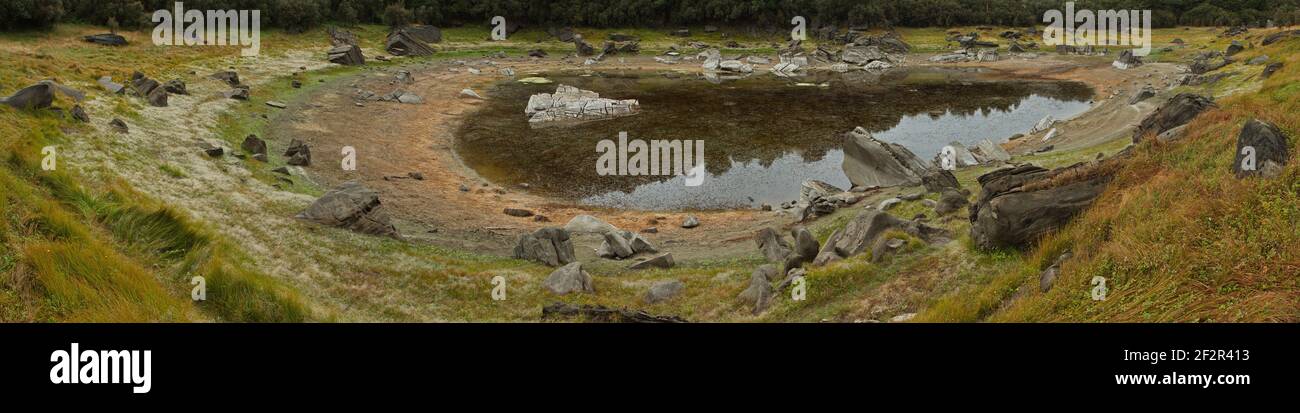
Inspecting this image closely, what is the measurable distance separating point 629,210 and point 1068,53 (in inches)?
4223

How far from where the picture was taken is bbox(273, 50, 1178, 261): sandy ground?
3381 centimetres

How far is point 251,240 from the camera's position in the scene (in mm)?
26234

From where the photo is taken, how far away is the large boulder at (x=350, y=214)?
2988 cm

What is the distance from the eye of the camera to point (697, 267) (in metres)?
27.9

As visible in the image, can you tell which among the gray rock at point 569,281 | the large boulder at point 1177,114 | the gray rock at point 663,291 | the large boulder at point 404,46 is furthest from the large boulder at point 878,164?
the large boulder at point 404,46

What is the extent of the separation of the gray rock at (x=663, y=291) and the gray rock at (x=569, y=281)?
2060mm

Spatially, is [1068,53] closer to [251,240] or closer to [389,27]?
[389,27]

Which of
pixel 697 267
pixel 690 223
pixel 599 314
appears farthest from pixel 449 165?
pixel 599 314

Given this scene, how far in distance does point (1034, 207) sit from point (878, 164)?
21608 millimetres

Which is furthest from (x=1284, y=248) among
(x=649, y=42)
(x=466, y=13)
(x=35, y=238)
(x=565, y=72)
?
(x=466, y=13)

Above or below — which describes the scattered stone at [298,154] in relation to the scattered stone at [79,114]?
below

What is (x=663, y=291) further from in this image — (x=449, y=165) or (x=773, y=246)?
(x=449, y=165)

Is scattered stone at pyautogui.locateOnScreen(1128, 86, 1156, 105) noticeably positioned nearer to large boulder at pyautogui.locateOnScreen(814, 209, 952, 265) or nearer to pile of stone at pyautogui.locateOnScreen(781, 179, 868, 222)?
pile of stone at pyautogui.locateOnScreen(781, 179, 868, 222)

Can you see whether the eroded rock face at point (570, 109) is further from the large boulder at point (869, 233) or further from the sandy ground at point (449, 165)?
the large boulder at point (869, 233)
